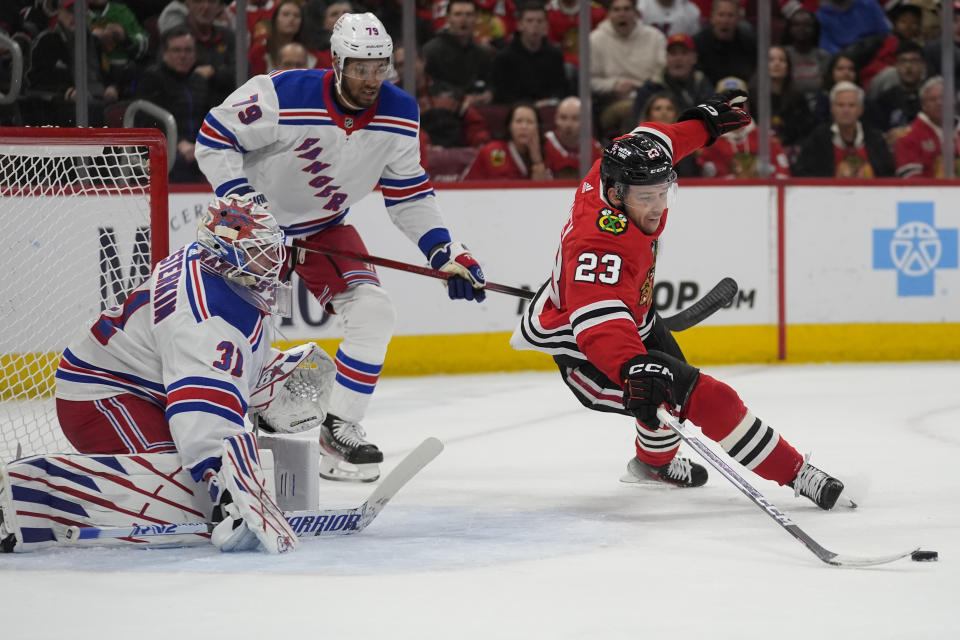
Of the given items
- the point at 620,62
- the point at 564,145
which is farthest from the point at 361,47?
the point at 620,62

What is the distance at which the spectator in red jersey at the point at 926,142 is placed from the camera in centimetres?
616

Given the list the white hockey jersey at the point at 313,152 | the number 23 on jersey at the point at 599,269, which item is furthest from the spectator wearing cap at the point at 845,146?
the number 23 on jersey at the point at 599,269

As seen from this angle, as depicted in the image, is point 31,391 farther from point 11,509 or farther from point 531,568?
point 531,568

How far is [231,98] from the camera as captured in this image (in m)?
3.75

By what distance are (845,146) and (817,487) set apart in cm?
333

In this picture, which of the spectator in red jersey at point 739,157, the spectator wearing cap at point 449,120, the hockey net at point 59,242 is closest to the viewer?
the hockey net at point 59,242

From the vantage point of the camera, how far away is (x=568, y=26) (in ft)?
19.3

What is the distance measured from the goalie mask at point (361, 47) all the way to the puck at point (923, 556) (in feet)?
5.85

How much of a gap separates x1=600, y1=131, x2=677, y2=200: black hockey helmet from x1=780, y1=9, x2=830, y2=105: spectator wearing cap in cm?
316

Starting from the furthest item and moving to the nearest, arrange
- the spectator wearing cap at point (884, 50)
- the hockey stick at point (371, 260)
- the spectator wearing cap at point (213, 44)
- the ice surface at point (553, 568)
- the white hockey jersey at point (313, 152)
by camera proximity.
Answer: the spectator wearing cap at point (884, 50), the spectator wearing cap at point (213, 44), the hockey stick at point (371, 260), the white hockey jersey at point (313, 152), the ice surface at point (553, 568)

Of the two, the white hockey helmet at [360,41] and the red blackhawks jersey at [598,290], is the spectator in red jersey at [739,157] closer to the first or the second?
the white hockey helmet at [360,41]

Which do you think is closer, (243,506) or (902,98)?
(243,506)

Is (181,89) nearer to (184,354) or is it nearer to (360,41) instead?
(360,41)

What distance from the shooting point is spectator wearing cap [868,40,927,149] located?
6230mm
